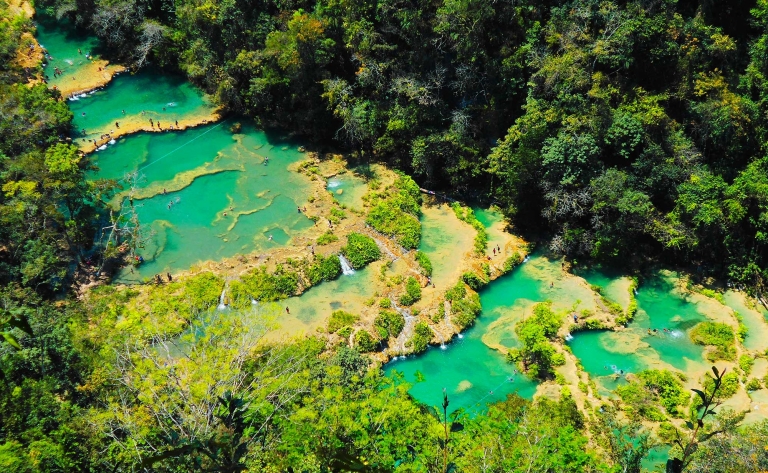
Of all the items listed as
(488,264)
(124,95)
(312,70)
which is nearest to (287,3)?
(312,70)

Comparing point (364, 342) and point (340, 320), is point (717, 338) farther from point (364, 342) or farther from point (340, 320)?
point (340, 320)

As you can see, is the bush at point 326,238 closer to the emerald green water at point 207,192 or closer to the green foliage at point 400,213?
the emerald green water at point 207,192

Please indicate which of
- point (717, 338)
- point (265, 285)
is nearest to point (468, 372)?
point (265, 285)

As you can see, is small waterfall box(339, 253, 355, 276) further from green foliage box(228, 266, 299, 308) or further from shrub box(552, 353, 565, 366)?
shrub box(552, 353, 565, 366)

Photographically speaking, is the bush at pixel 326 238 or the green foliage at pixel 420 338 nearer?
the green foliage at pixel 420 338

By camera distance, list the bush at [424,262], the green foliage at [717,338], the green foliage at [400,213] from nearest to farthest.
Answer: the green foliage at [717,338]
the bush at [424,262]
the green foliage at [400,213]

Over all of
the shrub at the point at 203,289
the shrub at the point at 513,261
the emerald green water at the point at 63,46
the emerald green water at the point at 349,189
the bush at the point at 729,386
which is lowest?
the bush at the point at 729,386

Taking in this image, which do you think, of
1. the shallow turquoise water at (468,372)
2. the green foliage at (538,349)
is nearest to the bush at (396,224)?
the shallow turquoise water at (468,372)
